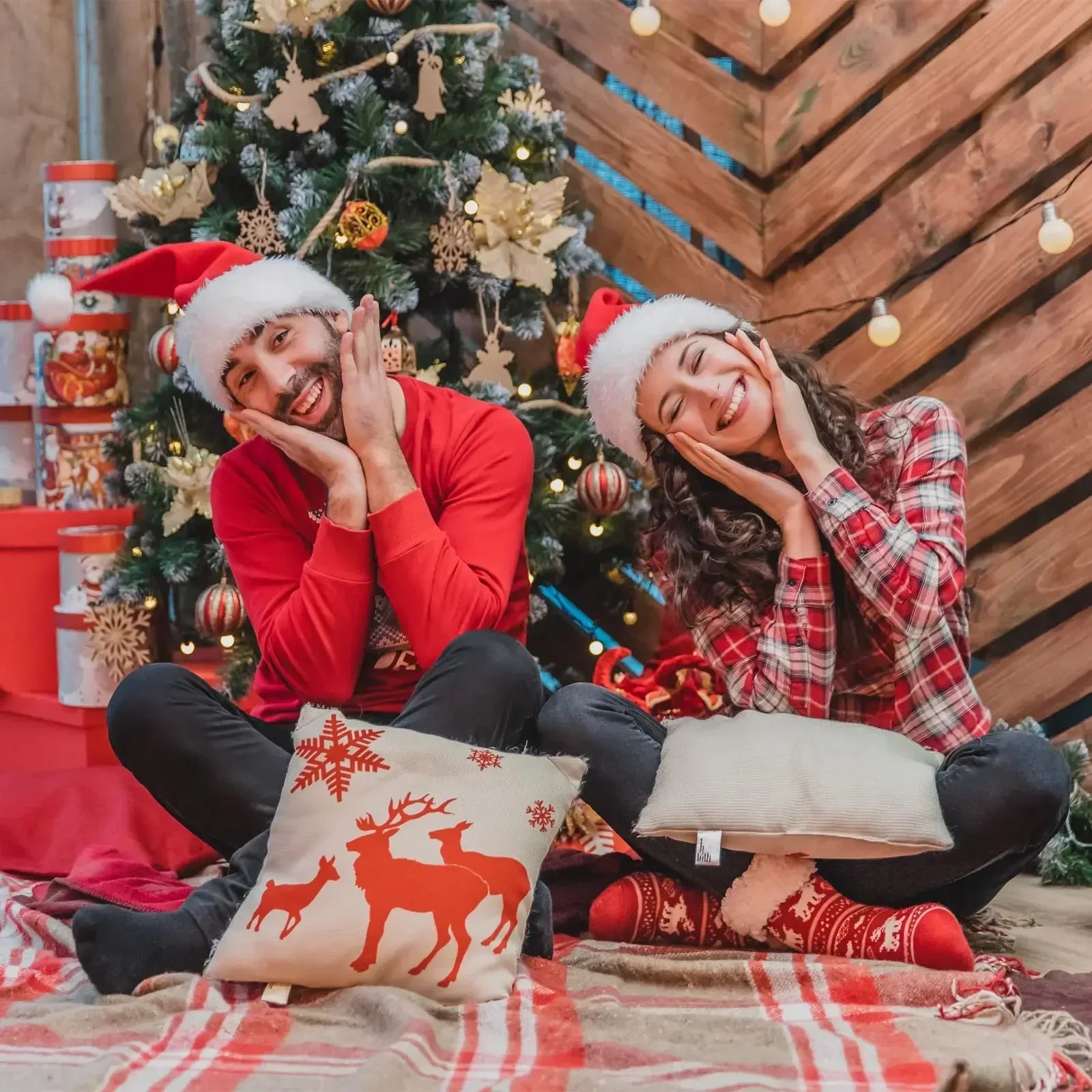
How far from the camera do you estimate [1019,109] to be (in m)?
2.59

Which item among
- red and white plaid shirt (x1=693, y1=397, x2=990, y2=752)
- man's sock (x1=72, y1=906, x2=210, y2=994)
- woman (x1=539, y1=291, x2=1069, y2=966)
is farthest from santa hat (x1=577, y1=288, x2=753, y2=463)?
man's sock (x1=72, y1=906, x2=210, y2=994)

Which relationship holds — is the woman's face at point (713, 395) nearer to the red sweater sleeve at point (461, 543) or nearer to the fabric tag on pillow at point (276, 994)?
the red sweater sleeve at point (461, 543)

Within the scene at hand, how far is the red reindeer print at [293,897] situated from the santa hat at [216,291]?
2.71 ft

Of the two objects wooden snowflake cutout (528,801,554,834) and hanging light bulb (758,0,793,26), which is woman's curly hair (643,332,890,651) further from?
hanging light bulb (758,0,793,26)

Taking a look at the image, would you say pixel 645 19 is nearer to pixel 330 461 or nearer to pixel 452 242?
pixel 452 242

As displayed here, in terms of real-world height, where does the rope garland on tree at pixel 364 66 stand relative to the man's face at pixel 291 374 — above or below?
above

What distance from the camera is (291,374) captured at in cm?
203

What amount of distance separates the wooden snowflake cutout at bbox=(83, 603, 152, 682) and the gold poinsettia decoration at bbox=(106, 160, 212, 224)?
0.79m

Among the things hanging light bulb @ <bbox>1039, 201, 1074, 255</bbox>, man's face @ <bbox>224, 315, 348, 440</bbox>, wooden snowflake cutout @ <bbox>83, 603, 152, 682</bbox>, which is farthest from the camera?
wooden snowflake cutout @ <bbox>83, 603, 152, 682</bbox>

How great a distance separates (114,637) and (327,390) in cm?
103

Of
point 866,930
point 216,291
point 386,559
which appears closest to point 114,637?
point 216,291

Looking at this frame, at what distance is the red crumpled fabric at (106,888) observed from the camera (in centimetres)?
197

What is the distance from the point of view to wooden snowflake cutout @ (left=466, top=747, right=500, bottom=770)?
169 cm

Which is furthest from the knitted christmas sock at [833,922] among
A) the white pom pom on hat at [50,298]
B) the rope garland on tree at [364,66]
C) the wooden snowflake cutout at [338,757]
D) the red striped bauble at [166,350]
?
the white pom pom on hat at [50,298]
